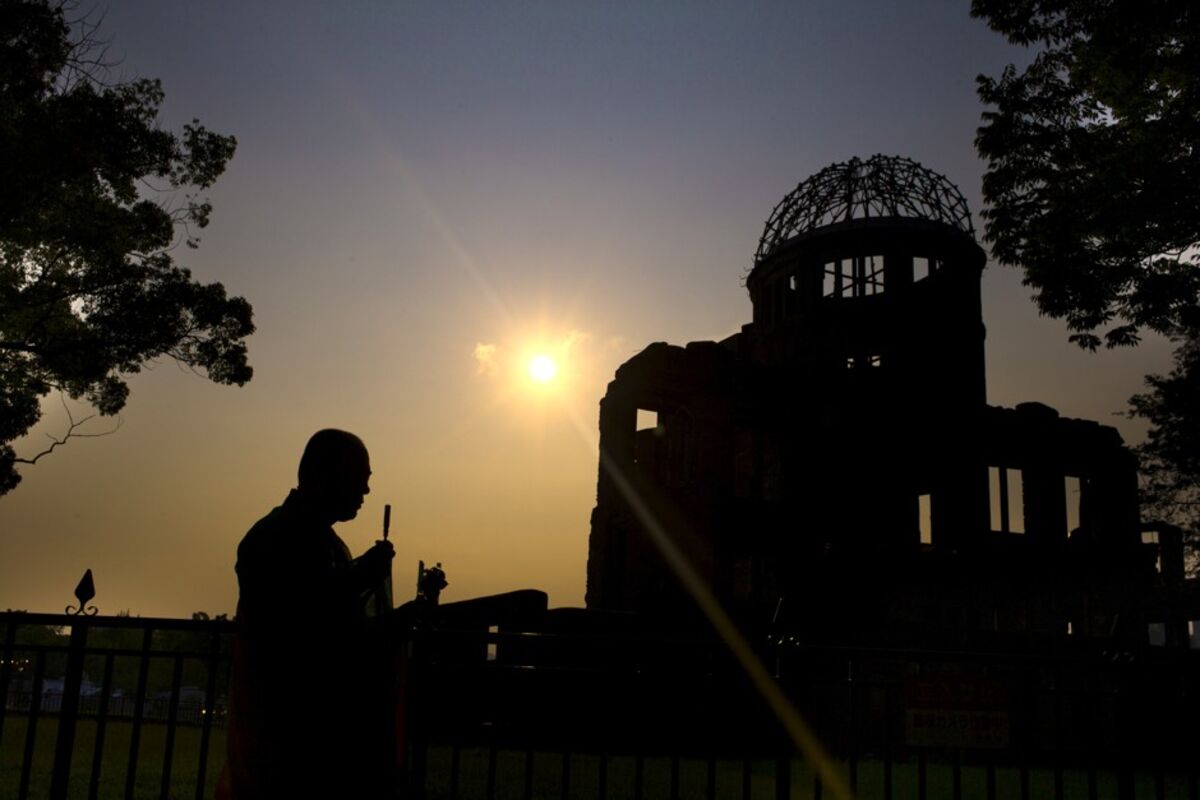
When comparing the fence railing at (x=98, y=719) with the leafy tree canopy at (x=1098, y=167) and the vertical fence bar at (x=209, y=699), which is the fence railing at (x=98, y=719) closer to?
the vertical fence bar at (x=209, y=699)

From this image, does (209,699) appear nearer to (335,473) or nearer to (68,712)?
(68,712)

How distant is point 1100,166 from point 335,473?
610 inches

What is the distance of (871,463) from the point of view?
31641mm

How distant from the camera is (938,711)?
17.5ft

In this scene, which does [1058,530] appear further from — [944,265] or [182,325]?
[182,325]

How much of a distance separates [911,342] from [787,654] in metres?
29.2

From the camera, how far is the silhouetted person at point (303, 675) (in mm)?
3090

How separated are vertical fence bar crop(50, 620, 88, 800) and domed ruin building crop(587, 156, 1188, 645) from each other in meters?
21.0

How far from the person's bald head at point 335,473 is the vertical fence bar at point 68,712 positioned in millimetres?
3150

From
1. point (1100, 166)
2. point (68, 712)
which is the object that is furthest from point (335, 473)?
point (1100, 166)

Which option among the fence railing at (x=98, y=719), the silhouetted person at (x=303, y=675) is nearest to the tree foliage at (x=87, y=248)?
the fence railing at (x=98, y=719)

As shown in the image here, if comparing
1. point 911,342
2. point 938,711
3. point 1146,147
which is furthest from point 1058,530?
point 938,711

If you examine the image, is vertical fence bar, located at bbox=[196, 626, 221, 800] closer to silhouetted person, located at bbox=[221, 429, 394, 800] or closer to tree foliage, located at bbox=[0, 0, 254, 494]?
silhouetted person, located at bbox=[221, 429, 394, 800]

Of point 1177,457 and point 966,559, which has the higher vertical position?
point 1177,457
